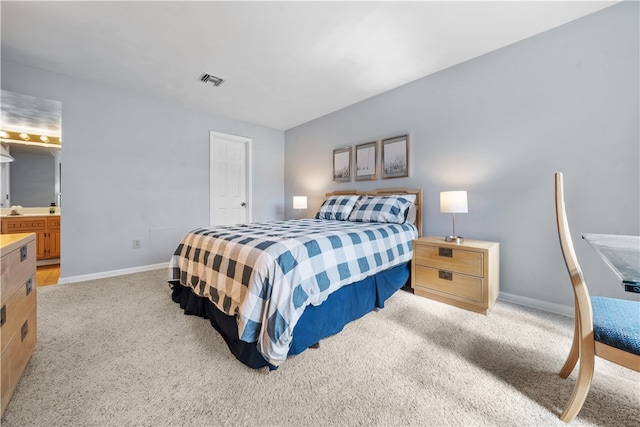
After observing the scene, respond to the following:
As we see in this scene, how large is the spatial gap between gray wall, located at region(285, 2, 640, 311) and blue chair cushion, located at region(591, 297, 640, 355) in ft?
3.82

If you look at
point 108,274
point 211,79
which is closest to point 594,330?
point 211,79

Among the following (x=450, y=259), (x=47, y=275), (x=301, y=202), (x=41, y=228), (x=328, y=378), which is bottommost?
(x=328, y=378)

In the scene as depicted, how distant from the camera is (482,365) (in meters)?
1.42

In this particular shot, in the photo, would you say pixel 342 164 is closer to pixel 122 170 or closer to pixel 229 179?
pixel 229 179

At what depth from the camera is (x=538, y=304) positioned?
2.17 meters

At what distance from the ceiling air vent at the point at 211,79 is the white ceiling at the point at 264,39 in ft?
0.21

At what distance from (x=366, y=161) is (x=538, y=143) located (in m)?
1.87

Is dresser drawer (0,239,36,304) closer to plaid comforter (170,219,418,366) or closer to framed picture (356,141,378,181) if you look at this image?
plaid comforter (170,219,418,366)

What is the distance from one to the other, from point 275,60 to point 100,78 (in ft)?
7.22

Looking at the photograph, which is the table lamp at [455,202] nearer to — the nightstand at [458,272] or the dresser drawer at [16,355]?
the nightstand at [458,272]

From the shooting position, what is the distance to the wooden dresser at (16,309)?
3.50 ft

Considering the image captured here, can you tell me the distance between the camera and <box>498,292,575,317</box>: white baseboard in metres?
2.02

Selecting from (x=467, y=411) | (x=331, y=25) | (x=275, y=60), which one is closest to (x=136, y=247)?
(x=275, y=60)

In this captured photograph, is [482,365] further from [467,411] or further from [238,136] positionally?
[238,136]
